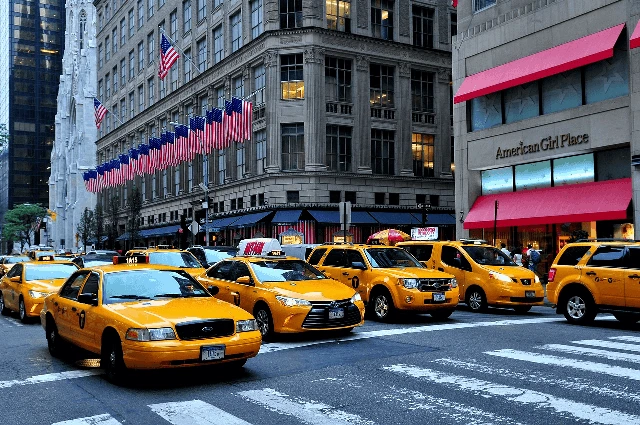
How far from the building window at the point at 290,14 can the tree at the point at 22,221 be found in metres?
96.0

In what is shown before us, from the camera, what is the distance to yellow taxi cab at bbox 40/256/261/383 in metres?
8.22

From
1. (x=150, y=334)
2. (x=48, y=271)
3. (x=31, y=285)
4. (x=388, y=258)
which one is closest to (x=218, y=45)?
(x=48, y=271)

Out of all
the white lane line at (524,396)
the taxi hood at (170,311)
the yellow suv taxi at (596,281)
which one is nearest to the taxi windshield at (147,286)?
the taxi hood at (170,311)

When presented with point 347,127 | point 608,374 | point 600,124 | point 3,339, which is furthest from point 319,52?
point 608,374

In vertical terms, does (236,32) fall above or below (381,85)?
above

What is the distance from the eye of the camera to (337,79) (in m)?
44.3

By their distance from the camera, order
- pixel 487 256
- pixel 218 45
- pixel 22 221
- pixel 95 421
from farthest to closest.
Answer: pixel 22 221 < pixel 218 45 < pixel 487 256 < pixel 95 421

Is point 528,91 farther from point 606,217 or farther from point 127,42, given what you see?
point 127,42

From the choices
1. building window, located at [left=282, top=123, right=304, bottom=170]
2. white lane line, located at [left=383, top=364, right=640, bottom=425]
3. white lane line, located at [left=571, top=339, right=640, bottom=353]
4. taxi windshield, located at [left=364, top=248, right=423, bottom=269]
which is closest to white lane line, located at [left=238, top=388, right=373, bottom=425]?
white lane line, located at [left=383, top=364, right=640, bottom=425]

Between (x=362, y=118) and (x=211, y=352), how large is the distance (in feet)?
124

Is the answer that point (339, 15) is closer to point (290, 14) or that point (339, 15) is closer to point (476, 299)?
point (290, 14)

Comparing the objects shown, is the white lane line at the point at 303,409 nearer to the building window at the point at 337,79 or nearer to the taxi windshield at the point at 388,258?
the taxi windshield at the point at 388,258

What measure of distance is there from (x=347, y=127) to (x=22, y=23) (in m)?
128

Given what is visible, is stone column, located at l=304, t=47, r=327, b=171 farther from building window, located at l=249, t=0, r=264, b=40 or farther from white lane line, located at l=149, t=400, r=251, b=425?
white lane line, located at l=149, t=400, r=251, b=425
